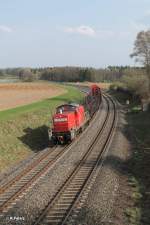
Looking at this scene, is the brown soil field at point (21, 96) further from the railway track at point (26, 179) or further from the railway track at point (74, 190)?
the railway track at point (74, 190)

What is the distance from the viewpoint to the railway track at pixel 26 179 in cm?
1917

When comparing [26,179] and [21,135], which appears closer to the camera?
[26,179]

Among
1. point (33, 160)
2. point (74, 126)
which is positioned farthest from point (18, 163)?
point (74, 126)

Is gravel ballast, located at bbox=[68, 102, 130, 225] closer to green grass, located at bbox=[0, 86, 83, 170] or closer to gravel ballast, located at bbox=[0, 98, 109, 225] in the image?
gravel ballast, located at bbox=[0, 98, 109, 225]

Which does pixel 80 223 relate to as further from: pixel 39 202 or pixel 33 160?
pixel 33 160

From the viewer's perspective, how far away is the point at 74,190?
20812mm

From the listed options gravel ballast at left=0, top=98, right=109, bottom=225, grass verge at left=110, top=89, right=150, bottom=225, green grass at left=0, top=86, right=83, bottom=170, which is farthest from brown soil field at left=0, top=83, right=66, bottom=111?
gravel ballast at left=0, top=98, right=109, bottom=225

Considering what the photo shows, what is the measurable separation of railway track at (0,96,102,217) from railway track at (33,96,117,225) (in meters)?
1.64

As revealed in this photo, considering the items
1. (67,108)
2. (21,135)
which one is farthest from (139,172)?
(67,108)

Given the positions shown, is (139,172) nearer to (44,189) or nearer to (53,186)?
(53,186)

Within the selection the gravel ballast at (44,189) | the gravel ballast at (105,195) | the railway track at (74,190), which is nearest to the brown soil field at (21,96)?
the gravel ballast at (44,189)

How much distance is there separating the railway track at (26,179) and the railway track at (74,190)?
164 cm

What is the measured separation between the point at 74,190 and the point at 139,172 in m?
5.69

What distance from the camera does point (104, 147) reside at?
3297 centimetres
